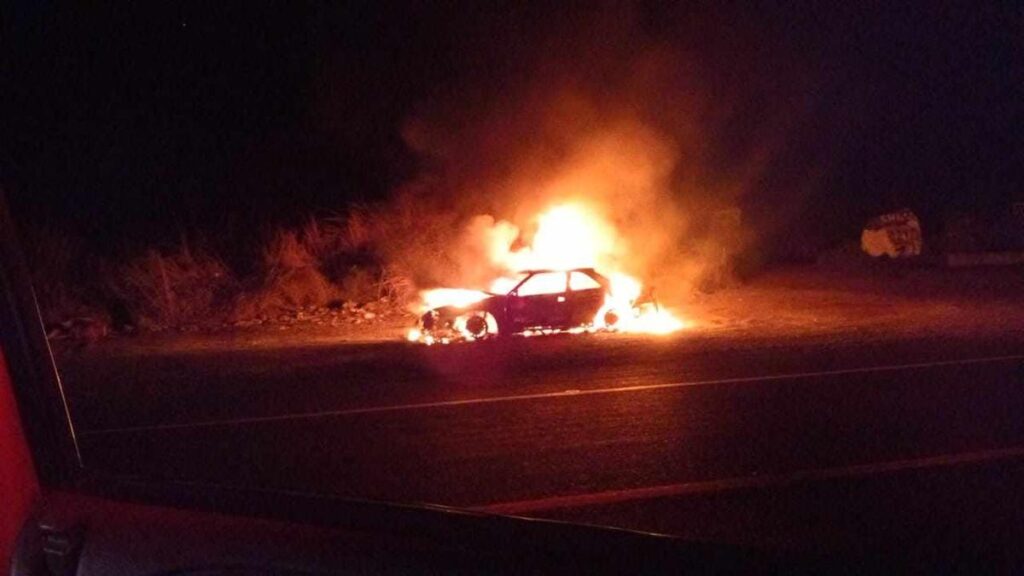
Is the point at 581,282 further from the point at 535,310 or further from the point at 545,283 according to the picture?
the point at 535,310

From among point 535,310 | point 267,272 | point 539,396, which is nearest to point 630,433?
point 539,396

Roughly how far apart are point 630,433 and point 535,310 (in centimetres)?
956

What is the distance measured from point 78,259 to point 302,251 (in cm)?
482

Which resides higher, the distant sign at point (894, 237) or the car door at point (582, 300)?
the car door at point (582, 300)

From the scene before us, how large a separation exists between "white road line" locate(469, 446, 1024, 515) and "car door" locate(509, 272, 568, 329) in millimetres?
11008

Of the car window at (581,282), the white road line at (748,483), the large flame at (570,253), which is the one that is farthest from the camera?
the large flame at (570,253)

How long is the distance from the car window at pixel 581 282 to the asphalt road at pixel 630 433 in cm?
305

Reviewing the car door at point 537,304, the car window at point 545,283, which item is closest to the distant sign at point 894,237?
the car window at point 545,283

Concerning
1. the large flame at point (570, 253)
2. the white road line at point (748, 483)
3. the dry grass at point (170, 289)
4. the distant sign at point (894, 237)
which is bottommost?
the white road line at point (748, 483)

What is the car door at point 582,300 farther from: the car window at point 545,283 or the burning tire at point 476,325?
the burning tire at point 476,325

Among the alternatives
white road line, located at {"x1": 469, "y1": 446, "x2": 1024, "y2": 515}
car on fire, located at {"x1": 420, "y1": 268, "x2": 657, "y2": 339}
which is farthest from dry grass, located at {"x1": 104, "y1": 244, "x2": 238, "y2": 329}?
white road line, located at {"x1": 469, "y1": 446, "x2": 1024, "y2": 515}

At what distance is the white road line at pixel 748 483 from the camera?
25.6 feet

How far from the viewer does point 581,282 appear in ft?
65.9

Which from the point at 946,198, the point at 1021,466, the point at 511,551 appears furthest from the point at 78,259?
the point at 946,198
